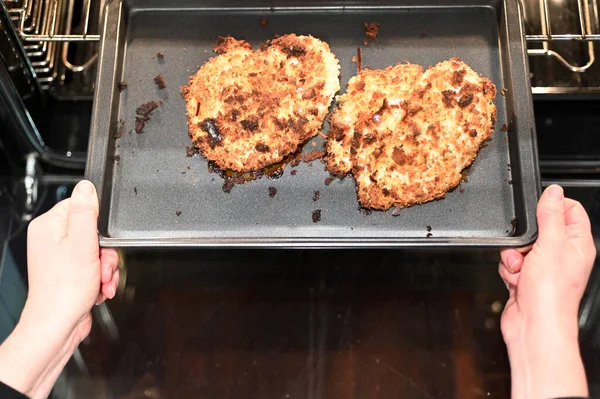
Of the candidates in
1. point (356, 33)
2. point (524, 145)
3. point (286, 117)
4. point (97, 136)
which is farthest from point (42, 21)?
point (524, 145)

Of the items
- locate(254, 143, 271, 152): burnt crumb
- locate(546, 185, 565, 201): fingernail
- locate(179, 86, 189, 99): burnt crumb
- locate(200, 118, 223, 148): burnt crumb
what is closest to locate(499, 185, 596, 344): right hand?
locate(546, 185, 565, 201): fingernail

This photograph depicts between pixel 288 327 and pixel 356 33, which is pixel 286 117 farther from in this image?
pixel 288 327

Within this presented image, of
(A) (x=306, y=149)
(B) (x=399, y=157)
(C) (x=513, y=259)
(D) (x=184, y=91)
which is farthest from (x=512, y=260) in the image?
(D) (x=184, y=91)

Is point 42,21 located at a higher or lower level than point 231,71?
higher

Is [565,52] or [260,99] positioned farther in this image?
[565,52]

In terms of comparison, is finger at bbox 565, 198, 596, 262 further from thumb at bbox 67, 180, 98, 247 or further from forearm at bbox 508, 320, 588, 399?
thumb at bbox 67, 180, 98, 247

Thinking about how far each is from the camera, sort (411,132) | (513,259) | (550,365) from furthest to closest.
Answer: (411,132) < (513,259) < (550,365)

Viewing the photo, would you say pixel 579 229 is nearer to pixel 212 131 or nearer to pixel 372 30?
pixel 372 30
